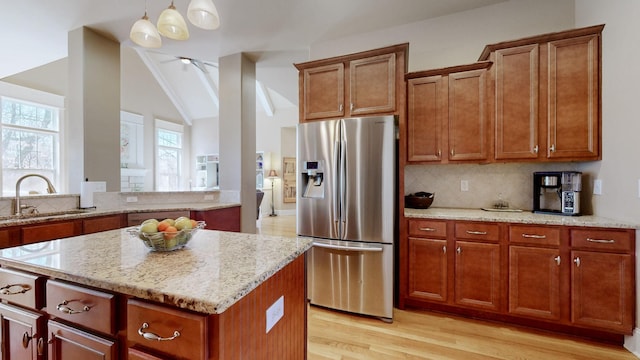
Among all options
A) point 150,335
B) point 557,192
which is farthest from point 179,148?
point 557,192

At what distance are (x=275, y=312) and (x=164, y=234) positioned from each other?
0.58 metres

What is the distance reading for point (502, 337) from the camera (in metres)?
2.00

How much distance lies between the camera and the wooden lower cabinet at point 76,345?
873 mm

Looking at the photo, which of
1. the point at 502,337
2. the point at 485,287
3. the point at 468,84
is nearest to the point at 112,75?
the point at 468,84

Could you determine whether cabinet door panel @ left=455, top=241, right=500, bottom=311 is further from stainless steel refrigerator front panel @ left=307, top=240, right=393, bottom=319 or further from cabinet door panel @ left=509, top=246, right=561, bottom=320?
stainless steel refrigerator front panel @ left=307, top=240, right=393, bottom=319

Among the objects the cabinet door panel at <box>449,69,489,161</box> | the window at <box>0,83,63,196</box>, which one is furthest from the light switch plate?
the window at <box>0,83,63,196</box>

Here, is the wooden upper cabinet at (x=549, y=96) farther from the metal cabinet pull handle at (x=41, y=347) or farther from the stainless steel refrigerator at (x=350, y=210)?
the metal cabinet pull handle at (x=41, y=347)

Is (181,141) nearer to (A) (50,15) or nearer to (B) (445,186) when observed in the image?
(A) (50,15)

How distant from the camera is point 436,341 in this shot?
6.43 ft

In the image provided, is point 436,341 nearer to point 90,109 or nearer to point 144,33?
point 144,33

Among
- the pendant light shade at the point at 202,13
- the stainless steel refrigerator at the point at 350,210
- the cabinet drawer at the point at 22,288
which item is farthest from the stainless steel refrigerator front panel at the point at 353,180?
the cabinet drawer at the point at 22,288

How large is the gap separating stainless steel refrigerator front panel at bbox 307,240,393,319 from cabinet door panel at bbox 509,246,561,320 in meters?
0.95

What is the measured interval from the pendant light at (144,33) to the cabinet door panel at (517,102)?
9.01 feet

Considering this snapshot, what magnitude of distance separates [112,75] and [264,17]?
2.07 meters
